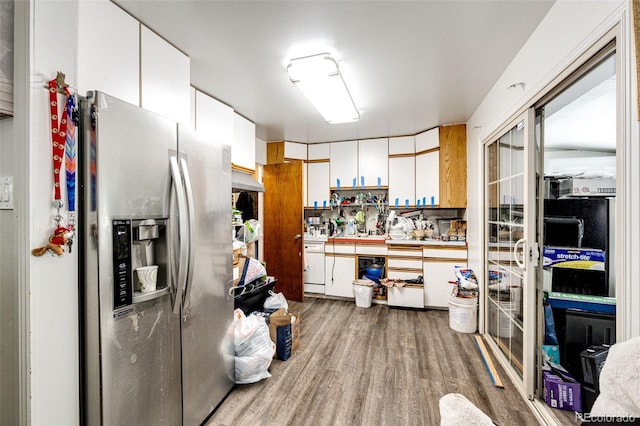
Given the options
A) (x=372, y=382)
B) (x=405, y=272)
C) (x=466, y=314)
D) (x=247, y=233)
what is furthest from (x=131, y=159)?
(x=405, y=272)

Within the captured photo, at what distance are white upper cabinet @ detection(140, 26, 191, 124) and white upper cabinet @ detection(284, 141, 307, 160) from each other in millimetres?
2308

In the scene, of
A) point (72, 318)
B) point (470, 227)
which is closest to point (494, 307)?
point (470, 227)

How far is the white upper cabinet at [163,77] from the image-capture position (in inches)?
61.7

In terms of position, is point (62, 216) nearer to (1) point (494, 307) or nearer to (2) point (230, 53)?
(2) point (230, 53)

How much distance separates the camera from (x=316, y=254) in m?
4.05

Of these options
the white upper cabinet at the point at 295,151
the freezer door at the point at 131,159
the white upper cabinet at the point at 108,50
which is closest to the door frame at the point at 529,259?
the freezer door at the point at 131,159

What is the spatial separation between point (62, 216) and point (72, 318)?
41 cm

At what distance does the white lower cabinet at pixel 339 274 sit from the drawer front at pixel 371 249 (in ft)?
0.49

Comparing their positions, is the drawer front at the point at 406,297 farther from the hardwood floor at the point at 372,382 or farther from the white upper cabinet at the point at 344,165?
the white upper cabinet at the point at 344,165

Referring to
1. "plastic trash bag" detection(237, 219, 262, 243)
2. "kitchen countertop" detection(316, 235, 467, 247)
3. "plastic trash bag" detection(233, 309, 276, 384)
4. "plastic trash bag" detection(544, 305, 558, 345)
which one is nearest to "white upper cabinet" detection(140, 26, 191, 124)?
"plastic trash bag" detection(237, 219, 262, 243)

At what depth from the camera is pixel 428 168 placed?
371 centimetres

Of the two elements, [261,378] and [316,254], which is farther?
[316,254]

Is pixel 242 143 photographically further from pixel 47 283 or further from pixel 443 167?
pixel 443 167

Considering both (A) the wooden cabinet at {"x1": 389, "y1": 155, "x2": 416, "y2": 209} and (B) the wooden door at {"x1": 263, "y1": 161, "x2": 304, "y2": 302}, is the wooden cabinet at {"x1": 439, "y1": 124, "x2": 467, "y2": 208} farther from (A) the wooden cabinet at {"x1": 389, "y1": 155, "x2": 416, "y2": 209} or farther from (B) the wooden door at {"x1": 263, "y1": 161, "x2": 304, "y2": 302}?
(B) the wooden door at {"x1": 263, "y1": 161, "x2": 304, "y2": 302}
